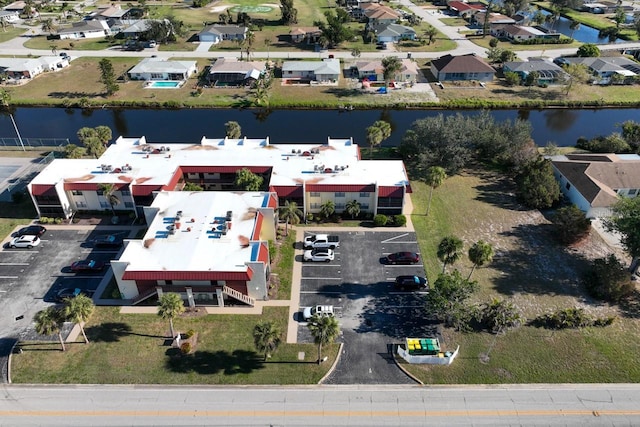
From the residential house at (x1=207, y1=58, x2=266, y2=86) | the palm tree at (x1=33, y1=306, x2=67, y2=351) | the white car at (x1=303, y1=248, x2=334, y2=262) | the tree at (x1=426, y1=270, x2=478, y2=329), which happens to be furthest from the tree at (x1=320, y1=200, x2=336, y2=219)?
the residential house at (x1=207, y1=58, x2=266, y2=86)

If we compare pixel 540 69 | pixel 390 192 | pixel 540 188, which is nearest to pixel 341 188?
pixel 390 192

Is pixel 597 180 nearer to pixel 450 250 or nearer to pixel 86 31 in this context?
pixel 450 250

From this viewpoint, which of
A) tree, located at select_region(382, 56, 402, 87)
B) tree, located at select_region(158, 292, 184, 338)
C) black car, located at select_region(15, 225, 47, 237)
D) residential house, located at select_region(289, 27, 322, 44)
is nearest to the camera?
tree, located at select_region(158, 292, 184, 338)

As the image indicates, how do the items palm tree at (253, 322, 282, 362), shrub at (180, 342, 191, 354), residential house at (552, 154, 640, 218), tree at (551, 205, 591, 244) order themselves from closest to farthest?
palm tree at (253, 322, 282, 362) < shrub at (180, 342, 191, 354) < tree at (551, 205, 591, 244) < residential house at (552, 154, 640, 218)

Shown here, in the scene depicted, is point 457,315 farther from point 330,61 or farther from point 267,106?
point 330,61

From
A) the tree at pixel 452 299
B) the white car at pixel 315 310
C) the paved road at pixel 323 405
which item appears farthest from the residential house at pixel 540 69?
the white car at pixel 315 310

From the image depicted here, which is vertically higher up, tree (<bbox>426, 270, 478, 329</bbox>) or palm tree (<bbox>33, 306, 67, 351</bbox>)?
palm tree (<bbox>33, 306, 67, 351</bbox>)

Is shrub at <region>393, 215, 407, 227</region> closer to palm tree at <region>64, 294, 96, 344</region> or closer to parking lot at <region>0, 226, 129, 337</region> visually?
parking lot at <region>0, 226, 129, 337</region>
